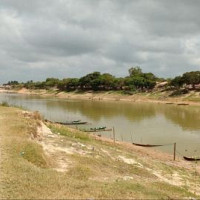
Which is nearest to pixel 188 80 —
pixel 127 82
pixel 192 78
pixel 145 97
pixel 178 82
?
pixel 192 78

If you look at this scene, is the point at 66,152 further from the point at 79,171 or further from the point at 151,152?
the point at 151,152

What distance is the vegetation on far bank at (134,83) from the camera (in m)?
100

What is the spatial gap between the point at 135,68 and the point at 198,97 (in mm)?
59065

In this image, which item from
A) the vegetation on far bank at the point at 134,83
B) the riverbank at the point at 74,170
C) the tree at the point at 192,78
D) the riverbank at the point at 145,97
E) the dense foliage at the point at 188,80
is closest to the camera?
the riverbank at the point at 74,170

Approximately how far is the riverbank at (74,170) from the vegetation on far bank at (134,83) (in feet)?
241

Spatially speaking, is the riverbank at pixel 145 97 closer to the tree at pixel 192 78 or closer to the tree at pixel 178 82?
the tree at pixel 178 82

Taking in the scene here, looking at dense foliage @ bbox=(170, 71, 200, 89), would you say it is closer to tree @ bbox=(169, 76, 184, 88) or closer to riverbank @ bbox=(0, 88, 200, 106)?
tree @ bbox=(169, 76, 184, 88)

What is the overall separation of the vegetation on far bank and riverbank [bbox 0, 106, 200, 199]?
73.3 m

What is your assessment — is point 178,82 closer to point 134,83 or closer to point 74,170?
point 134,83

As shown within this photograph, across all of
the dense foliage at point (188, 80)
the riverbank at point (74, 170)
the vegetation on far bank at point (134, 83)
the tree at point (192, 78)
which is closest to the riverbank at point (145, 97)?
the vegetation on far bank at point (134, 83)

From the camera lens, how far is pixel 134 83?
115 meters

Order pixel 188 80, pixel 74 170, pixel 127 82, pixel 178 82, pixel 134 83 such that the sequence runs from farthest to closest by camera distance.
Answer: pixel 127 82 → pixel 134 83 → pixel 178 82 → pixel 188 80 → pixel 74 170

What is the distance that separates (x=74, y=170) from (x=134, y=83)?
99.5 meters

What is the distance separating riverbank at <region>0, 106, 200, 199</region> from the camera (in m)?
12.4
